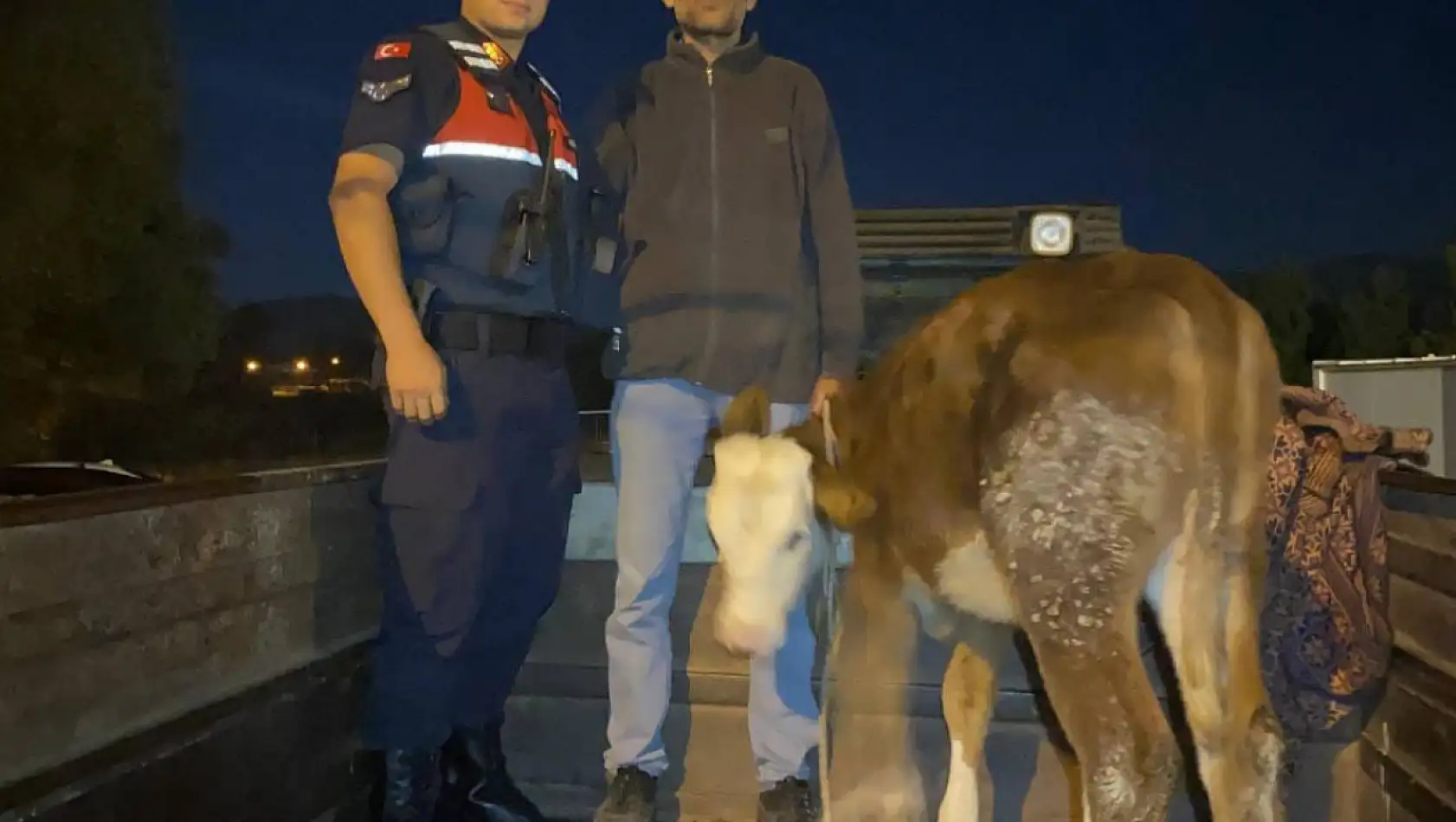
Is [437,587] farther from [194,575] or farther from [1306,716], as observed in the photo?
[1306,716]

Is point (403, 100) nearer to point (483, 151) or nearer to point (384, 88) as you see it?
point (384, 88)

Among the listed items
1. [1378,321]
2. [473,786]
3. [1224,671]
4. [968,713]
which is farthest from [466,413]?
[1378,321]

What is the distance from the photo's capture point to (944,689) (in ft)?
10.6

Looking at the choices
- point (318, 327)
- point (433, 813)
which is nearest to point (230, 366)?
point (318, 327)

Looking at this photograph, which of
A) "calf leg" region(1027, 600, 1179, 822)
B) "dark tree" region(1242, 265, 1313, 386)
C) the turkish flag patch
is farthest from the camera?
"dark tree" region(1242, 265, 1313, 386)

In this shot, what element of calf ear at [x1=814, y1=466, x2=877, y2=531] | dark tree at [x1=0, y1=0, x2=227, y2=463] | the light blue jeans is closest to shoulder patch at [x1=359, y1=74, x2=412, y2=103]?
the light blue jeans

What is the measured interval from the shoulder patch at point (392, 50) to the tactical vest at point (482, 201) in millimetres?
104

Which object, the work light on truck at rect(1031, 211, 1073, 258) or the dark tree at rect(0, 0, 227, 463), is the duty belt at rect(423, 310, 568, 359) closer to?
the work light on truck at rect(1031, 211, 1073, 258)

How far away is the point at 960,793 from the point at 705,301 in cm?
141

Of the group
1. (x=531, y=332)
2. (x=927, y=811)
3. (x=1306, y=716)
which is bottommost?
(x=927, y=811)

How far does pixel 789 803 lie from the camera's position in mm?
3076

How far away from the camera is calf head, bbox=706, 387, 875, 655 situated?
2.70 m

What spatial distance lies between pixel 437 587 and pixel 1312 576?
2256mm

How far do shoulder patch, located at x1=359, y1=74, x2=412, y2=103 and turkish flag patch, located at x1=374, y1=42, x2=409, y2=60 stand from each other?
0.08m
